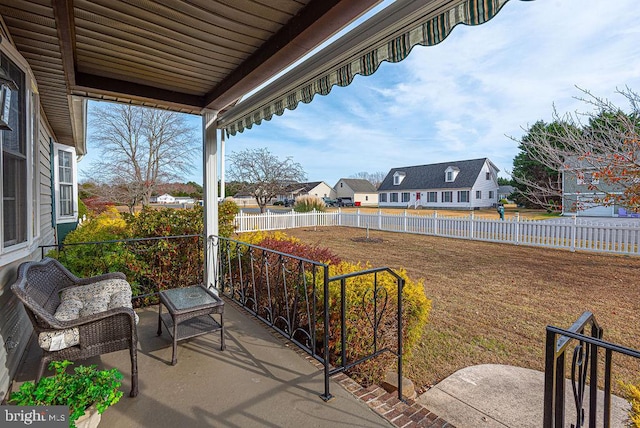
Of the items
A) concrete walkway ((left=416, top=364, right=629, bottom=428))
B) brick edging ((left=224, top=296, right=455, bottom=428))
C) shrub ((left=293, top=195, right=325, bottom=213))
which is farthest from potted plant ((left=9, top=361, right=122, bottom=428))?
shrub ((left=293, top=195, right=325, bottom=213))

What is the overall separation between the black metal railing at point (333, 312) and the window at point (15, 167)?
2079 mm

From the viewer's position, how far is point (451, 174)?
1249 inches

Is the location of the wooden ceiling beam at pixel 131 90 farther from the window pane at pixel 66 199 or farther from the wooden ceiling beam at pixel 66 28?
the window pane at pixel 66 199

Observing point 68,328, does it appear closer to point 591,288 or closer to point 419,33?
point 419,33

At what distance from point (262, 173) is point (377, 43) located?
15.3 meters

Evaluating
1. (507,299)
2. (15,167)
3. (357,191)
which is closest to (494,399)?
(507,299)

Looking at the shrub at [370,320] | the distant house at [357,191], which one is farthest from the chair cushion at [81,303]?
the distant house at [357,191]

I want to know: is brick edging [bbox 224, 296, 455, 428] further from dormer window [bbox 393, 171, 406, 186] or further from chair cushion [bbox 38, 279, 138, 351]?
A: dormer window [bbox 393, 171, 406, 186]

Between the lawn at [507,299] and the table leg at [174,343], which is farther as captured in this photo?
the lawn at [507,299]

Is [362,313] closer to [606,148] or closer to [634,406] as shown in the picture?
[634,406]

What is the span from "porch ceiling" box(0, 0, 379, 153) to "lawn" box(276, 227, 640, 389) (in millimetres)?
3207

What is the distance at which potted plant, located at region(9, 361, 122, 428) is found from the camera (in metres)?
1.50

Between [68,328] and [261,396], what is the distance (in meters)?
1.40

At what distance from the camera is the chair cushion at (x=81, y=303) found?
214 cm
